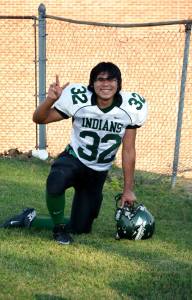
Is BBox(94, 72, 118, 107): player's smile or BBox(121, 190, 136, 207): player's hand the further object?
BBox(121, 190, 136, 207): player's hand

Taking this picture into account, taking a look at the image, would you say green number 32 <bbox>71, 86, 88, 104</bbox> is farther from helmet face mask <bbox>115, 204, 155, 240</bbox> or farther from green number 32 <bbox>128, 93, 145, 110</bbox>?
helmet face mask <bbox>115, 204, 155, 240</bbox>

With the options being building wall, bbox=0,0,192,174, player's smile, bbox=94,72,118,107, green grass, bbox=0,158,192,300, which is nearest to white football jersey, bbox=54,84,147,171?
player's smile, bbox=94,72,118,107

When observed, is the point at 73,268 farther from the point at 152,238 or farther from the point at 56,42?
the point at 56,42

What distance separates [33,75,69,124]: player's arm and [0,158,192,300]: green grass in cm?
101

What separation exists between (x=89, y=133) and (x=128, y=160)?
45 cm

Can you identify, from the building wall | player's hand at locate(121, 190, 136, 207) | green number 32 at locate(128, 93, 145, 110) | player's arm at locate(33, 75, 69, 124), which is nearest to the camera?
player's arm at locate(33, 75, 69, 124)

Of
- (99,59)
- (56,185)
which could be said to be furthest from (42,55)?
(99,59)

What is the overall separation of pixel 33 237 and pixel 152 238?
110cm

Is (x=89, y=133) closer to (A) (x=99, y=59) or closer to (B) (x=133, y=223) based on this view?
(B) (x=133, y=223)

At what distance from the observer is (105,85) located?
498 cm

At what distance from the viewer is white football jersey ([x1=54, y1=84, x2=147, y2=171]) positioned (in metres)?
5.07

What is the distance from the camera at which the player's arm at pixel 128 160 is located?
530 centimetres

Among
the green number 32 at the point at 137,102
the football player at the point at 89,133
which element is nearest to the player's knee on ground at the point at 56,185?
the football player at the point at 89,133

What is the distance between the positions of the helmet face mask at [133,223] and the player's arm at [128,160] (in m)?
0.09
